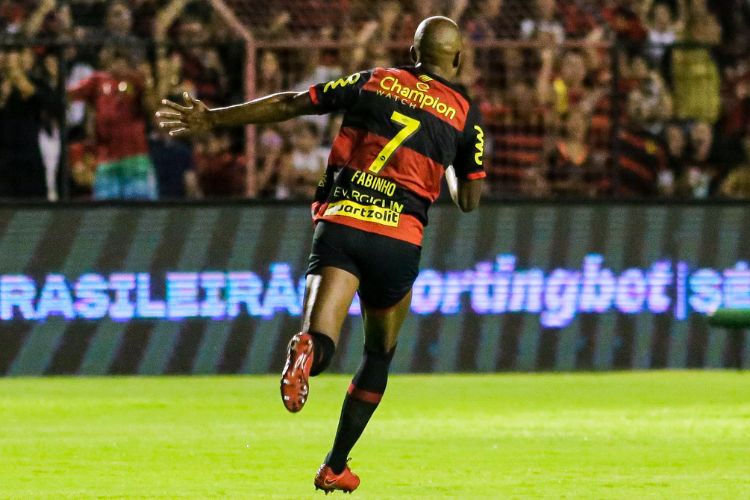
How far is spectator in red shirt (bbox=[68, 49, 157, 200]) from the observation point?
13.7 m

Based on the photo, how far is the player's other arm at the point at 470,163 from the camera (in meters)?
7.21

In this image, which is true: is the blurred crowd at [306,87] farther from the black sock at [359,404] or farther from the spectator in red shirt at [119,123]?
the black sock at [359,404]

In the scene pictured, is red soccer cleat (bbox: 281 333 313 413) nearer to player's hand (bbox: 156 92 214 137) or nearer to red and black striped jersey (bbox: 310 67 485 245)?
red and black striped jersey (bbox: 310 67 485 245)

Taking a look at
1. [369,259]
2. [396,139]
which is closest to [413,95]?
[396,139]

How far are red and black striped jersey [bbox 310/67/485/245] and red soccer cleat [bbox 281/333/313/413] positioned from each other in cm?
73

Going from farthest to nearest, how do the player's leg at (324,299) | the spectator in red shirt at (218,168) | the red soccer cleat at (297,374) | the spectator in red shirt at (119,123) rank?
1. the spectator in red shirt at (218,168)
2. the spectator in red shirt at (119,123)
3. the player's leg at (324,299)
4. the red soccer cleat at (297,374)

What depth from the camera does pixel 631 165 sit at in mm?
14477

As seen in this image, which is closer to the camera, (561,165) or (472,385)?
(472,385)

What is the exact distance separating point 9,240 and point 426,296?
365 cm

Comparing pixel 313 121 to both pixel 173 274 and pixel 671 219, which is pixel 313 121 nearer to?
pixel 173 274

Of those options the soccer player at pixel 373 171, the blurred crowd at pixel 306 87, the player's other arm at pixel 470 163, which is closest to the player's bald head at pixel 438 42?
the soccer player at pixel 373 171

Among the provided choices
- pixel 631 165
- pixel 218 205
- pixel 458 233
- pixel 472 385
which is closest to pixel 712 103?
pixel 631 165

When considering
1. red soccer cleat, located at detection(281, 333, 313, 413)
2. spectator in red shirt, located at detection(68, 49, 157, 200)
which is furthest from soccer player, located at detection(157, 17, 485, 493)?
spectator in red shirt, located at detection(68, 49, 157, 200)

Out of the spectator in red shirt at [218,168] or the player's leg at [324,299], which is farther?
the spectator in red shirt at [218,168]
